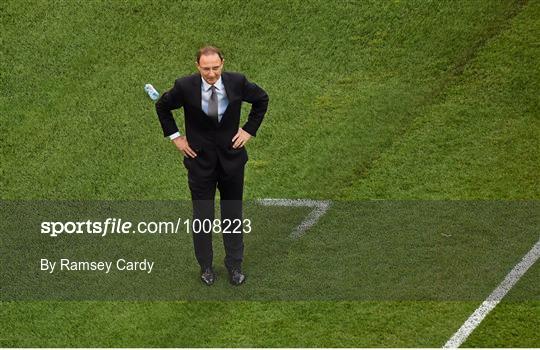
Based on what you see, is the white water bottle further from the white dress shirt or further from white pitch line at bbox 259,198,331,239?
the white dress shirt

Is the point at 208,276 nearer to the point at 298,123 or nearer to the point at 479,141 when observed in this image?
the point at 298,123

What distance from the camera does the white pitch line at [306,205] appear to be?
12.6 meters

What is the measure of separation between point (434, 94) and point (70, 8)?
192 inches

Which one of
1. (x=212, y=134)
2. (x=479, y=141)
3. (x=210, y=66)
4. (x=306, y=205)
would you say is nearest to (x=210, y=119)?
(x=212, y=134)

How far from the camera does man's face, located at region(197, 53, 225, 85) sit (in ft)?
34.7

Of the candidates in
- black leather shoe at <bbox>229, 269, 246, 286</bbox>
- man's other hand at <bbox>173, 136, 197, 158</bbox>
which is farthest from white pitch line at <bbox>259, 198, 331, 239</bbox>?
man's other hand at <bbox>173, 136, 197, 158</bbox>

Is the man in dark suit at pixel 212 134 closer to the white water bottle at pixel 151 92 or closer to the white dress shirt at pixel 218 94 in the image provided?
the white dress shirt at pixel 218 94

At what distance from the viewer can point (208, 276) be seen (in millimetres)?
11766

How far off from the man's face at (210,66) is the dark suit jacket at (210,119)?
0.17m

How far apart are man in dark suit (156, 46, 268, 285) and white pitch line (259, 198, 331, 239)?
3.52ft

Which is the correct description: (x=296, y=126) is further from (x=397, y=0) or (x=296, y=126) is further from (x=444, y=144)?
(x=397, y=0)

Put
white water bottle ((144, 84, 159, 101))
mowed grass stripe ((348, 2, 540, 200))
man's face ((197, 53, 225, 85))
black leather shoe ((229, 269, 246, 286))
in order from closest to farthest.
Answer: man's face ((197, 53, 225, 85))
black leather shoe ((229, 269, 246, 286))
mowed grass stripe ((348, 2, 540, 200))
white water bottle ((144, 84, 159, 101))

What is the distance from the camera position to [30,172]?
1339cm

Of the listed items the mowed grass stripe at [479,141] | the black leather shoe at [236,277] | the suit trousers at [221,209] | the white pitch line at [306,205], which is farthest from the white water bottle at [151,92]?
the black leather shoe at [236,277]
